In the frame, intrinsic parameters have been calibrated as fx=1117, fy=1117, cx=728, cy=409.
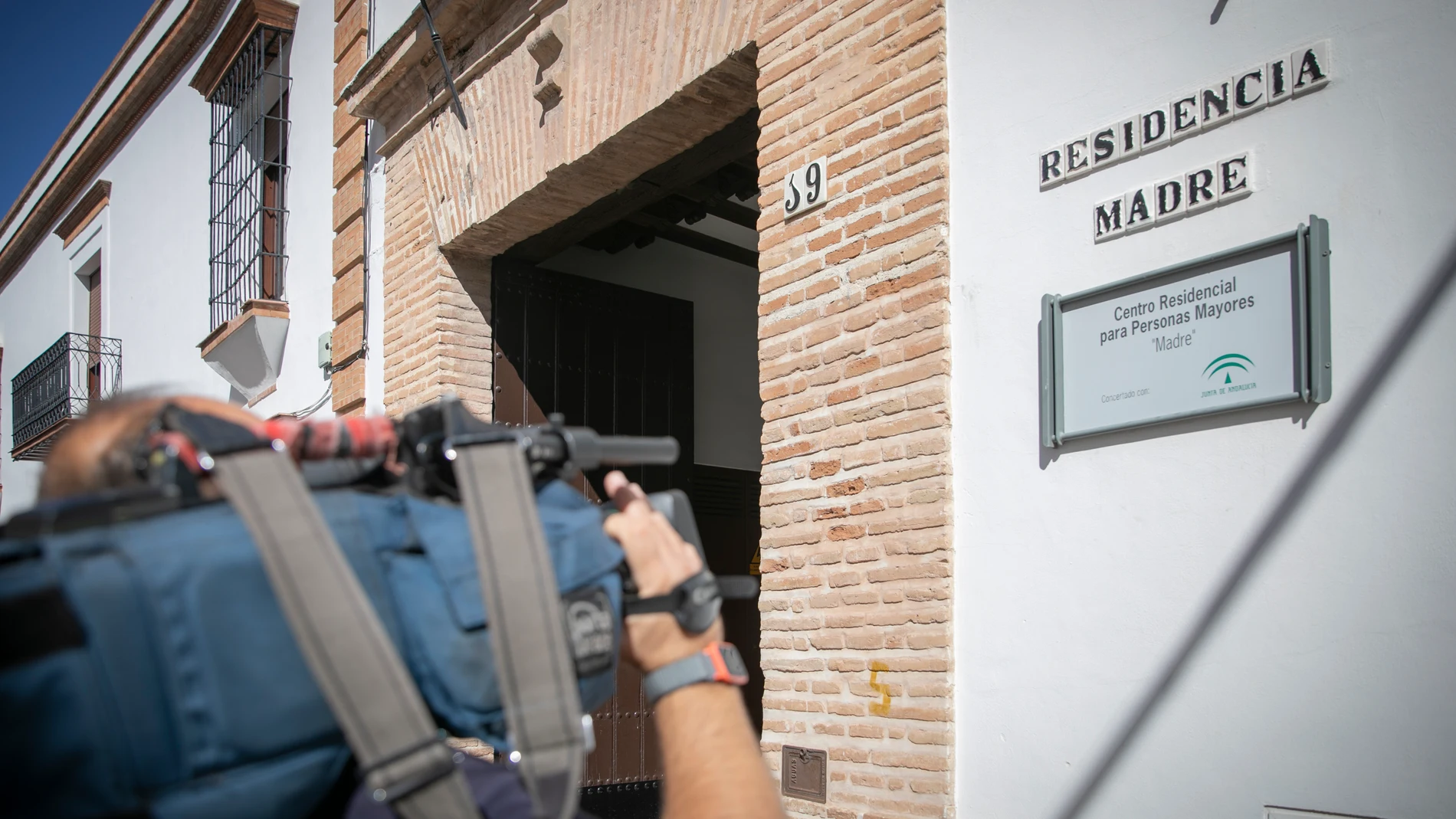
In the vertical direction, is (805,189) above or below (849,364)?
above

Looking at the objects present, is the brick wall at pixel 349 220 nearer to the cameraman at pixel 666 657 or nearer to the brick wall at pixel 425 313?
the brick wall at pixel 425 313

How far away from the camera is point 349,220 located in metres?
6.79

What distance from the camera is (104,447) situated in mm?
1048

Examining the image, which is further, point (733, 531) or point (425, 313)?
point (733, 531)

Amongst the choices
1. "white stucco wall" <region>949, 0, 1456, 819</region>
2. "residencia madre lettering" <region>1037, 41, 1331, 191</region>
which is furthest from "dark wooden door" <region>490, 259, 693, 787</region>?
"residencia madre lettering" <region>1037, 41, 1331, 191</region>

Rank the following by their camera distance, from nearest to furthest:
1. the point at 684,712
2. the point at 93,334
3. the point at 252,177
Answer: the point at 684,712
the point at 252,177
the point at 93,334

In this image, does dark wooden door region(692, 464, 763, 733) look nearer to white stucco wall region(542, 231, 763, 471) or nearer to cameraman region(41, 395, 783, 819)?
white stucco wall region(542, 231, 763, 471)

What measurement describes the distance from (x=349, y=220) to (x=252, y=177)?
6.21 ft

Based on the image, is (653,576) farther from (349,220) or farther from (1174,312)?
(349,220)

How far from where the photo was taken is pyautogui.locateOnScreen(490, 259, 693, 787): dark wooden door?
6.02 metres

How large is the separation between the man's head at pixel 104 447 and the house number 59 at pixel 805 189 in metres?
2.81

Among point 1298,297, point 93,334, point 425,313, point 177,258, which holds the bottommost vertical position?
point 1298,297

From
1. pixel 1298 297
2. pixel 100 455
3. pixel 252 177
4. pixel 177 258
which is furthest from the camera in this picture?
pixel 177 258

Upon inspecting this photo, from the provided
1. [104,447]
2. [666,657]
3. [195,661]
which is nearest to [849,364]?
[666,657]
